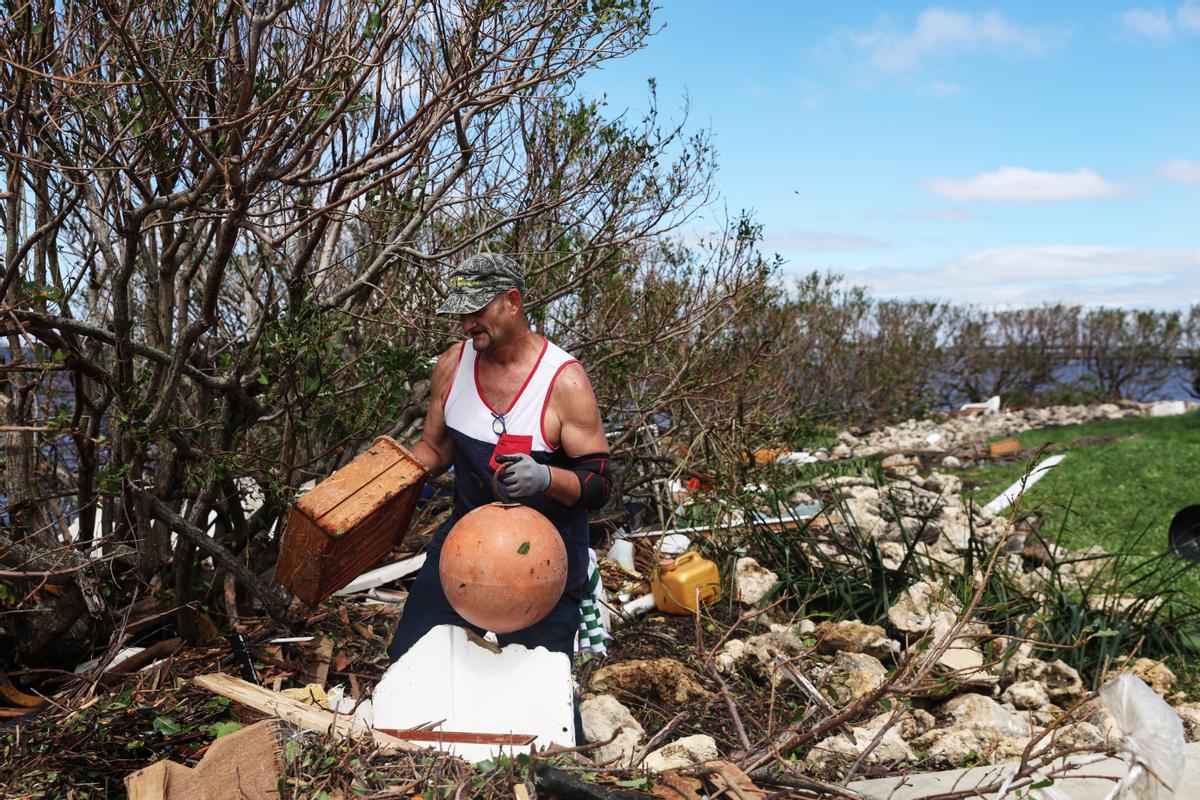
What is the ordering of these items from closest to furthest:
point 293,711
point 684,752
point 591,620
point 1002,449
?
point 293,711
point 684,752
point 591,620
point 1002,449

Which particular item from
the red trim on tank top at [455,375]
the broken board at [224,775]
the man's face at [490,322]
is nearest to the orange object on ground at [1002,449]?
the red trim on tank top at [455,375]

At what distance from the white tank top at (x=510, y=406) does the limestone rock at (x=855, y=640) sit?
209 centimetres

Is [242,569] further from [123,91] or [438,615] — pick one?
[123,91]

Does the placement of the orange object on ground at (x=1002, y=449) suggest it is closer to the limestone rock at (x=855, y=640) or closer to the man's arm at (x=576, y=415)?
the limestone rock at (x=855, y=640)

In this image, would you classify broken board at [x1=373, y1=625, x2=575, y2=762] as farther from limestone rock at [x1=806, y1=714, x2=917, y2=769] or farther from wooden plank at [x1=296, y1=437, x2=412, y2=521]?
limestone rock at [x1=806, y1=714, x2=917, y2=769]

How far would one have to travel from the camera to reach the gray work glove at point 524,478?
3088 mm

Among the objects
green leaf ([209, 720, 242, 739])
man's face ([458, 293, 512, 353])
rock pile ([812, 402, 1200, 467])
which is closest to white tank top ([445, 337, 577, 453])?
man's face ([458, 293, 512, 353])

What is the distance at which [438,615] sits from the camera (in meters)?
3.36

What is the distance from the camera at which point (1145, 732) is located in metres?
2.64

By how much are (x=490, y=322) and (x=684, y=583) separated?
239 cm

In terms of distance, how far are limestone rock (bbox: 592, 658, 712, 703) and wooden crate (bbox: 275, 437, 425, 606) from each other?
4.42 ft

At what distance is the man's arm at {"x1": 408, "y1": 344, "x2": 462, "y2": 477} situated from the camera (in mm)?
3545

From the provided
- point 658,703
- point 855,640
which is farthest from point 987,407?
point 658,703

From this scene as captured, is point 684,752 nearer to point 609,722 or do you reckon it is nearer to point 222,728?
point 609,722
